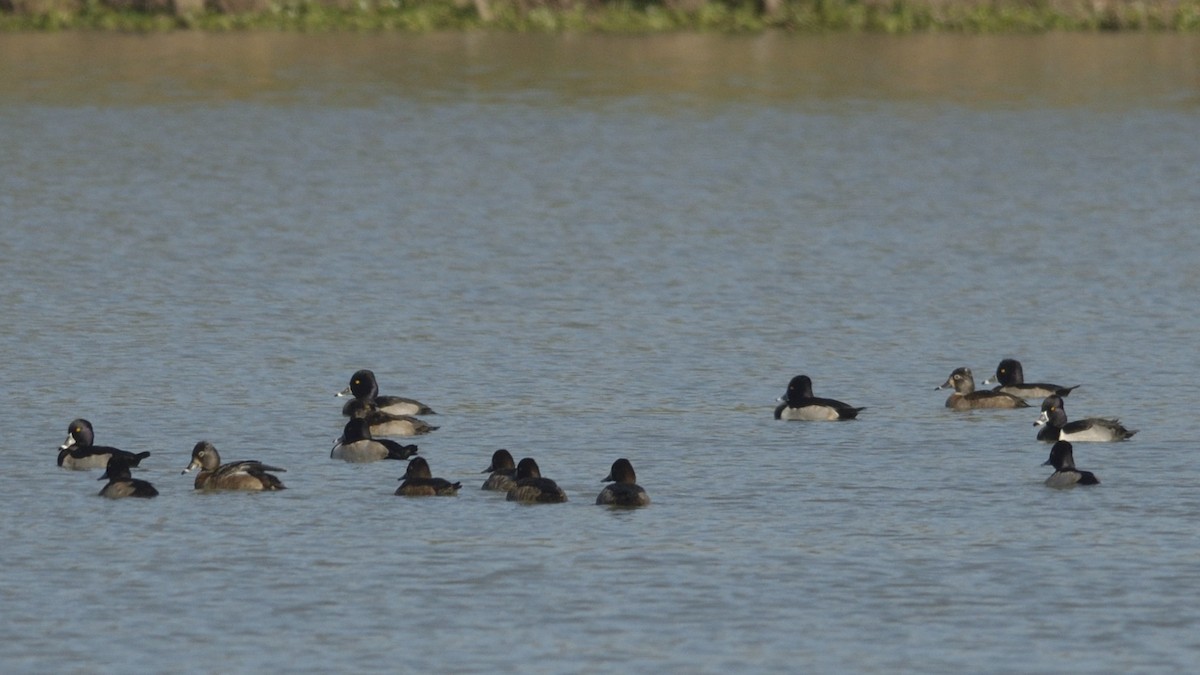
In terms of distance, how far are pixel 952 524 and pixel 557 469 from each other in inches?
140

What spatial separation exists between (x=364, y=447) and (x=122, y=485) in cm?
231

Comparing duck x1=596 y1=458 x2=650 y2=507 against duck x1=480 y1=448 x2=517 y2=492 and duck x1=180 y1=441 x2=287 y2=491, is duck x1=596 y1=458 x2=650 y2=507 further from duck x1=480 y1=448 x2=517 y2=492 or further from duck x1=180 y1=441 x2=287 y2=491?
duck x1=180 y1=441 x2=287 y2=491

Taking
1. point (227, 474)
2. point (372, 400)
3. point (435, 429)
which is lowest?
point (227, 474)

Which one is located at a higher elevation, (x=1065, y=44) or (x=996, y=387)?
(x=1065, y=44)

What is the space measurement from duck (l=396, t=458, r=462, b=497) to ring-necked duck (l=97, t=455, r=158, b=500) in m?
1.95

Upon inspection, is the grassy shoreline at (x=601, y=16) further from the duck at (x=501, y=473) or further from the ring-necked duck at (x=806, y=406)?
the duck at (x=501, y=473)

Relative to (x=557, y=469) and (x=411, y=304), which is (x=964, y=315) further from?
(x=557, y=469)

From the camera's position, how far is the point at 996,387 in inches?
955

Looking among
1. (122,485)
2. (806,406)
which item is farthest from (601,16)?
(122,485)

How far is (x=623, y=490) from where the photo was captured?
1844 centimetres

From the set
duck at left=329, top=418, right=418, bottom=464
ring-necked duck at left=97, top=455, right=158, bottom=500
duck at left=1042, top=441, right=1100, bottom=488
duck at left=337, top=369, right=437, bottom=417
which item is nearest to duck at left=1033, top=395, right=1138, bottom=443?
duck at left=1042, top=441, right=1100, bottom=488

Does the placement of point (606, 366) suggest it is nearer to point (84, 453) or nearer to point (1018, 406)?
point (1018, 406)

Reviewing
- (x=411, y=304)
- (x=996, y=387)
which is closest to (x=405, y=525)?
(x=996, y=387)

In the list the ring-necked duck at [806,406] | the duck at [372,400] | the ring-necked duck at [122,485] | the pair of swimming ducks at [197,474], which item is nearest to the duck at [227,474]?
the pair of swimming ducks at [197,474]
